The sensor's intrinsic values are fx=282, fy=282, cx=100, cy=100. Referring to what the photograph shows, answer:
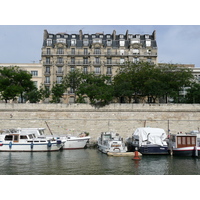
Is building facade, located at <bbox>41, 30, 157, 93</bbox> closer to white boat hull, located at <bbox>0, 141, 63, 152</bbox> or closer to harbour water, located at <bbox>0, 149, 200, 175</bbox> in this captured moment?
white boat hull, located at <bbox>0, 141, 63, 152</bbox>

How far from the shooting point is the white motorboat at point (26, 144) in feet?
112

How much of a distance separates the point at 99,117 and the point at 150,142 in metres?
11.3

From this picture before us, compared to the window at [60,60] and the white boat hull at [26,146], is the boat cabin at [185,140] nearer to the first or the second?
the white boat hull at [26,146]

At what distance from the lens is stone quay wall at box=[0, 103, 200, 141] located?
41531 mm

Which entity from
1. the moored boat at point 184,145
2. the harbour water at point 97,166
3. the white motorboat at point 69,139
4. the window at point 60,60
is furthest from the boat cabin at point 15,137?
the window at point 60,60

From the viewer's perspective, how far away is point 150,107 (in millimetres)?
42656

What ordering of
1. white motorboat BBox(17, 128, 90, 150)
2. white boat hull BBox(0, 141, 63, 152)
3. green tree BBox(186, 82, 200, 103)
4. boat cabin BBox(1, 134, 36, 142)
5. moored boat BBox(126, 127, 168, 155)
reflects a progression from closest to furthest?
moored boat BBox(126, 127, 168, 155), white boat hull BBox(0, 141, 63, 152), boat cabin BBox(1, 134, 36, 142), white motorboat BBox(17, 128, 90, 150), green tree BBox(186, 82, 200, 103)

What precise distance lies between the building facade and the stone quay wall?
64.0ft

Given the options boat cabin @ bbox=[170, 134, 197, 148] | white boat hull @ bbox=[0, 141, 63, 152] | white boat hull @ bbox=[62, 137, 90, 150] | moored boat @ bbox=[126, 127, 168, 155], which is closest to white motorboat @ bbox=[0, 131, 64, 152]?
white boat hull @ bbox=[0, 141, 63, 152]

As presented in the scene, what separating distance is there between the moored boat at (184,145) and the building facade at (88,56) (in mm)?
31158

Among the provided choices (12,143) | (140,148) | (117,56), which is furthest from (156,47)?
(12,143)

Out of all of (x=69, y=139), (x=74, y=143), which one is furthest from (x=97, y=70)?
(x=69, y=139)

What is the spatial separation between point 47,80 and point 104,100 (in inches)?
883

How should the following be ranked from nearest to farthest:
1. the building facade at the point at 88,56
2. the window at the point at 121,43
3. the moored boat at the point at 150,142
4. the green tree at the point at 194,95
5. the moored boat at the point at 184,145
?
the moored boat at the point at 184,145, the moored boat at the point at 150,142, the green tree at the point at 194,95, the building facade at the point at 88,56, the window at the point at 121,43
